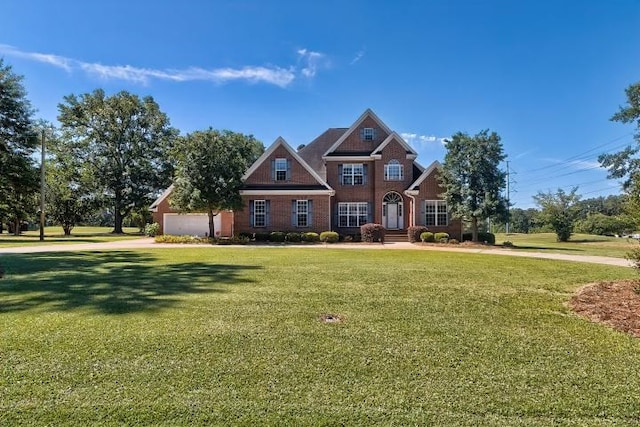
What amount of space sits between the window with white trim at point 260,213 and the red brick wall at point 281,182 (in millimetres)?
1605

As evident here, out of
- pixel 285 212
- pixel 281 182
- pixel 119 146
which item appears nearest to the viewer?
pixel 285 212

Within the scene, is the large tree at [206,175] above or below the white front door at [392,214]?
above

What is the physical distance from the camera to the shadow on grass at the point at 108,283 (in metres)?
6.54

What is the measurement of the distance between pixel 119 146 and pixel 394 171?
29298 mm

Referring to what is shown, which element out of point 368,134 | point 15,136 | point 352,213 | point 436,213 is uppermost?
point 368,134

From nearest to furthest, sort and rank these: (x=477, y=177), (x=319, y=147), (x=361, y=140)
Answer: (x=477, y=177)
(x=361, y=140)
(x=319, y=147)

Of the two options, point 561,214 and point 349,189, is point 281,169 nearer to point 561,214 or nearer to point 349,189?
point 349,189

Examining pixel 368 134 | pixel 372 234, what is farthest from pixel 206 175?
pixel 368 134

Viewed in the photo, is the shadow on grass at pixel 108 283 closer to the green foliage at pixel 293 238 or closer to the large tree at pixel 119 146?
the green foliage at pixel 293 238

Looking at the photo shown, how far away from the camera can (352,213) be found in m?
28.6

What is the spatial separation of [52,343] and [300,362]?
292 centimetres

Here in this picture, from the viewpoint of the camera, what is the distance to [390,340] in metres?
4.78

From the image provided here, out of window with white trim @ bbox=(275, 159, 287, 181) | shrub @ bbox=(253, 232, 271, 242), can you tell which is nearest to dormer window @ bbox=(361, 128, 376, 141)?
window with white trim @ bbox=(275, 159, 287, 181)

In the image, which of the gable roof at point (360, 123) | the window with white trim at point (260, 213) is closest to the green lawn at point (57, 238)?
the window with white trim at point (260, 213)
